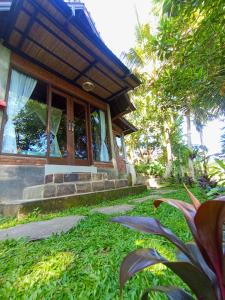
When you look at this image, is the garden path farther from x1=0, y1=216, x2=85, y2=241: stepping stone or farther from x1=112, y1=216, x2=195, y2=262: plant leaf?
x1=112, y1=216, x2=195, y2=262: plant leaf

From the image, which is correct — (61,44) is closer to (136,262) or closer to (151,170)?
(136,262)

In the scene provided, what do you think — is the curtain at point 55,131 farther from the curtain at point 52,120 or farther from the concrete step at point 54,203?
the concrete step at point 54,203

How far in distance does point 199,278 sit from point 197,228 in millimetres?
136

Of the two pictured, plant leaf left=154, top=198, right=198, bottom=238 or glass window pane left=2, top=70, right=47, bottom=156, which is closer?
plant leaf left=154, top=198, right=198, bottom=238

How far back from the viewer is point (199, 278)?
1.71ft

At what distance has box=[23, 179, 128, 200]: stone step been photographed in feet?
10.7

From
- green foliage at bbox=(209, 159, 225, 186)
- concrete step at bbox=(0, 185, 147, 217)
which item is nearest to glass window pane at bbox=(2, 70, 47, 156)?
concrete step at bbox=(0, 185, 147, 217)

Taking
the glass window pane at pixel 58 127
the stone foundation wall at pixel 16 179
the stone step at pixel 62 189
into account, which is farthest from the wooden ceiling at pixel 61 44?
the stone step at pixel 62 189

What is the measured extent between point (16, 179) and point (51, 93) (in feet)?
7.48

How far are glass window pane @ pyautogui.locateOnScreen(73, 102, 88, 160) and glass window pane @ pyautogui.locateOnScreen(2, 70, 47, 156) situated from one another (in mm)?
1038

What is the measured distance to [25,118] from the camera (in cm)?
436

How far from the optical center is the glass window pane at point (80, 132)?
18.1 feet

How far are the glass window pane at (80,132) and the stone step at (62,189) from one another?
51.7 inches

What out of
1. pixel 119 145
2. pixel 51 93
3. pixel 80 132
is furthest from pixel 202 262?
pixel 119 145
